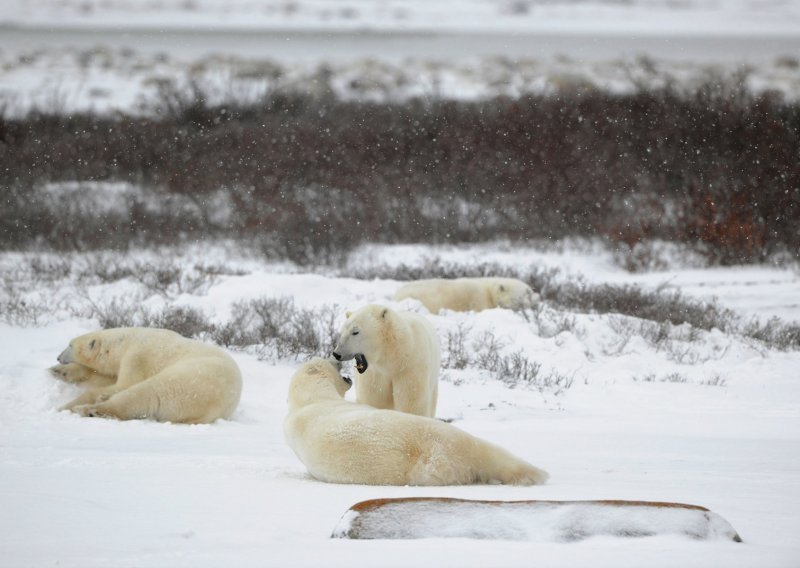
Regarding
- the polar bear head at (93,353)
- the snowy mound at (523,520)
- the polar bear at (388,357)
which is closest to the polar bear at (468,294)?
the polar bear head at (93,353)

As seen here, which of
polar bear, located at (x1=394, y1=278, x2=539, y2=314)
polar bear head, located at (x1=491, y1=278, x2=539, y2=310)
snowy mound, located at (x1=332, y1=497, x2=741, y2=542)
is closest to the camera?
snowy mound, located at (x1=332, y1=497, x2=741, y2=542)

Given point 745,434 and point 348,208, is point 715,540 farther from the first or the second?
point 348,208

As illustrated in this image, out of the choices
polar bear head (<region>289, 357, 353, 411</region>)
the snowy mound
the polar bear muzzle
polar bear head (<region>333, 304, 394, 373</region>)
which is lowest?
the polar bear muzzle

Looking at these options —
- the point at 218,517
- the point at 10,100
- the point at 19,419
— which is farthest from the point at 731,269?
the point at 10,100

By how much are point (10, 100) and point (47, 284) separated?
A: 12089 mm

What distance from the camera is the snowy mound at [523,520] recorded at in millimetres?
2502

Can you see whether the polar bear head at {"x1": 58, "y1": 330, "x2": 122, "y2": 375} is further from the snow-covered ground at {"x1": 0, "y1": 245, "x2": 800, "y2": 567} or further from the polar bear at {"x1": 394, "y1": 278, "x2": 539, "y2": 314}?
the polar bear at {"x1": 394, "y1": 278, "x2": 539, "y2": 314}

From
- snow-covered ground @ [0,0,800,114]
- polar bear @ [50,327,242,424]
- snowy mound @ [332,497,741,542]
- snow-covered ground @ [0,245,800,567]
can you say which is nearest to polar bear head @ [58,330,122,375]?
polar bear @ [50,327,242,424]

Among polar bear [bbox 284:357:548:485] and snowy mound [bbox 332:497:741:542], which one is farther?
polar bear [bbox 284:357:548:485]

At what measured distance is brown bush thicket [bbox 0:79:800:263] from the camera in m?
12.8

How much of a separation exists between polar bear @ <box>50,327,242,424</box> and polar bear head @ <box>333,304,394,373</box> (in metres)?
1.06

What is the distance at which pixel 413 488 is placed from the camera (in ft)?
10.9

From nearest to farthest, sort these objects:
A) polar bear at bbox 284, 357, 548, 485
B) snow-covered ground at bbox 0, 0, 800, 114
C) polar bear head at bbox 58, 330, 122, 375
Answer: polar bear at bbox 284, 357, 548, 485 → polar bear head at bbox 58, 330, 122, 375 → snow-covered ground at bbox 0, 0, 800, 114

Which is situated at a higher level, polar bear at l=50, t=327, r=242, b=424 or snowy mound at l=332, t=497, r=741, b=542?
snowy mound at l=332, t=497, r=741, b=542
